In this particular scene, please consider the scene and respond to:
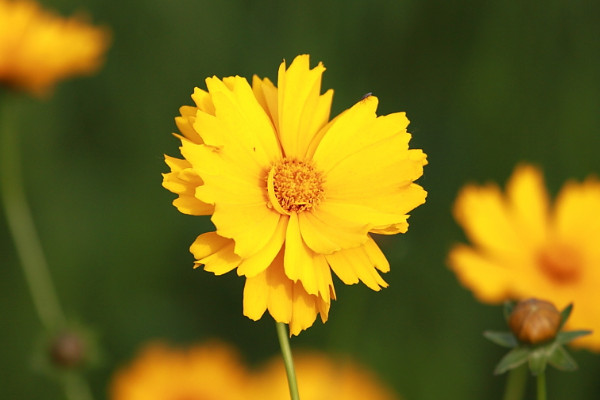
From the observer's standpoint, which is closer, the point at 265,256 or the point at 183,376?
the point at 265,256

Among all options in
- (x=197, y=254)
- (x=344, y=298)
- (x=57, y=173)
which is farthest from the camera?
(x=57, y=173)

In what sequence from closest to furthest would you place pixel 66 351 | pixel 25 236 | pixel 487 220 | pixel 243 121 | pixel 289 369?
pixel 289 369, pixel 243 121, pixel 66 351, pixel 487 220, pixel 25 236

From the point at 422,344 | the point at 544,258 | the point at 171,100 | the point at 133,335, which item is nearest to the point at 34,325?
the point at 133,335

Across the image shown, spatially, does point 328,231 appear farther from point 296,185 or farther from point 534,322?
point 534,322

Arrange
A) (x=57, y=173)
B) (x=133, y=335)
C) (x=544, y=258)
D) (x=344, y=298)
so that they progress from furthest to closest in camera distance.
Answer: (x=57, y=173) → (x=133, y=335) → (x=344, y=298) → (x=544, y=258)

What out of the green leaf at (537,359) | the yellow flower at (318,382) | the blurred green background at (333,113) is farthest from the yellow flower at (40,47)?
the green leaf at (537,359)

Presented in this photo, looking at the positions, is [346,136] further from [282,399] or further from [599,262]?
→ [599,262]

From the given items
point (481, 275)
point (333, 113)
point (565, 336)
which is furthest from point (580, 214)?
point (565, 336)
